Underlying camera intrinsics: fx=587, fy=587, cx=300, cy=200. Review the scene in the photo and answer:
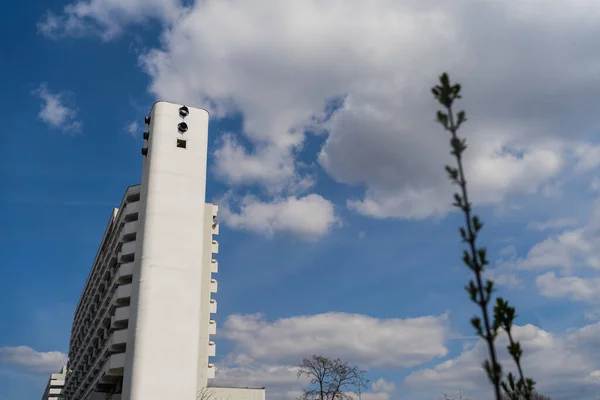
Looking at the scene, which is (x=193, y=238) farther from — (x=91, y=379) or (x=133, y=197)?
(x=91, y=379)

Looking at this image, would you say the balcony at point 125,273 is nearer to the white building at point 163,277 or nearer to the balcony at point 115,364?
the white building at point 163,277

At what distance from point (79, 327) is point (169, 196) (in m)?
52.8

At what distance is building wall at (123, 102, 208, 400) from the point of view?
54656mm

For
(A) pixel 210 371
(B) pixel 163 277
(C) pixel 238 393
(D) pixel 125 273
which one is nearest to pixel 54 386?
(C) pixel 238 393

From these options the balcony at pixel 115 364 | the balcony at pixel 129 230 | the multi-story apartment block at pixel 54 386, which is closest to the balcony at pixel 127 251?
the balcony at pixel 129 230

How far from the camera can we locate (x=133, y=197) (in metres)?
64.5

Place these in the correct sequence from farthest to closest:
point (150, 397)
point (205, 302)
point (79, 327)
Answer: point (79, 327)
point (205, 302)
point (150, 397)

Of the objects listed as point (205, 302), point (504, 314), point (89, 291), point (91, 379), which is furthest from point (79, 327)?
point (504, 314)

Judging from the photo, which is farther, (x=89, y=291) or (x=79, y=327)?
(x=79, y=327)

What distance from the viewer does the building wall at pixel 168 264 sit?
54.7m

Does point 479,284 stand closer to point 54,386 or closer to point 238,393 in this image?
point 238,393

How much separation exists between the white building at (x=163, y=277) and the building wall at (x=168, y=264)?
0.09 m

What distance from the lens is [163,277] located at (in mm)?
57938

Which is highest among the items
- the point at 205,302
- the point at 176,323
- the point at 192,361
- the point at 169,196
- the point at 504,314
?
the point at 169,196
